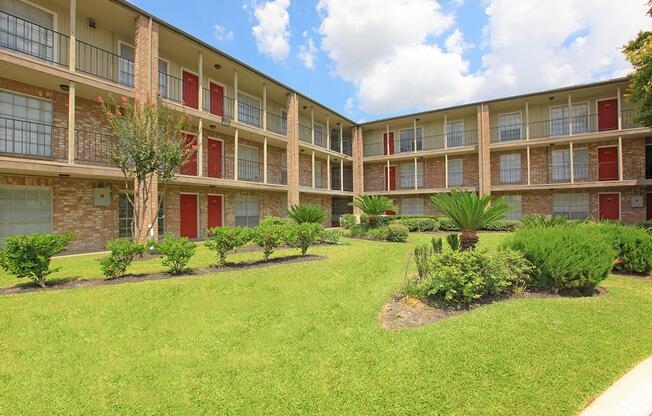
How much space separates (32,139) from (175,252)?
8415 millimetres

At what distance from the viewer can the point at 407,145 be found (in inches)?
1123

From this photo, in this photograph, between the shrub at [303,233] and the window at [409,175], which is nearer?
the shrub at [303,233]

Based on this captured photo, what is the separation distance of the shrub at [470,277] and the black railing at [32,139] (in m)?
13.5

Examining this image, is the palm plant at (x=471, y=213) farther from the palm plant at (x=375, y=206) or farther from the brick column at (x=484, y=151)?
the brick column at (x=484, y=151)

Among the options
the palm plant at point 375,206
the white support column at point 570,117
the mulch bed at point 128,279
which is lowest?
the mulch bed at point 128,279

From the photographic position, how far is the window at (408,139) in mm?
27789

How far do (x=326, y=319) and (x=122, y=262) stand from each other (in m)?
5.35

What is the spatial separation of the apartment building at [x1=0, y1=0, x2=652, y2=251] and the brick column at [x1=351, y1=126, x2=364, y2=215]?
94mm

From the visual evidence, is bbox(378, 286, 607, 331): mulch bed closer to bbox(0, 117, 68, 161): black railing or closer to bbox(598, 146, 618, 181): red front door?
bbox(0, 117, 68, 161): black railing

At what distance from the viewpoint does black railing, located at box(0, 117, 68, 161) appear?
35.3ft

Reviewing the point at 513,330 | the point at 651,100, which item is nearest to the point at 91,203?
the point at 513,330

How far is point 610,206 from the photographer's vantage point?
67.5 ft

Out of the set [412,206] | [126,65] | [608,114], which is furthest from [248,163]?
[608,114]

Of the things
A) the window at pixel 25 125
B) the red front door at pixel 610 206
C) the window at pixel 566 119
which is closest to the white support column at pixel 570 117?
the window at pixel 566 119
